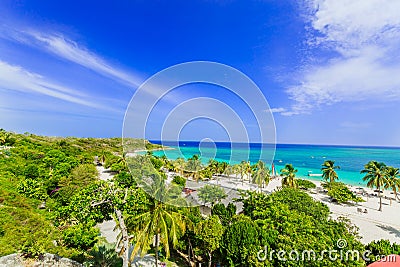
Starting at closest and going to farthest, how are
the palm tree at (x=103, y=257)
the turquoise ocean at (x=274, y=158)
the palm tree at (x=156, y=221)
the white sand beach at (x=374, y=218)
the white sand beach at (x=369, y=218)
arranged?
the turquoise ocean at (x=274, y=158) → the palm tree at (x=156, y=221) → the palm tree at (x=103, y=257) → the white sand beach at (x=369, y=218) → the white sand beach at (x=374, y=218)

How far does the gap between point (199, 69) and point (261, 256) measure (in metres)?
9.54

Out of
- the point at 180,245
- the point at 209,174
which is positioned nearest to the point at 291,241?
the point at 180,245

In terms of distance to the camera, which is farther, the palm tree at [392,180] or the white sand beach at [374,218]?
the palm tree at [392,180]

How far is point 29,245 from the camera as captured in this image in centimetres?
1084

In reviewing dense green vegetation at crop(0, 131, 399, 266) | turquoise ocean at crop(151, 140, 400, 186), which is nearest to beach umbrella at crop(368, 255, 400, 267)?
dense green vegetation at crop(0, 131, 399, 266)

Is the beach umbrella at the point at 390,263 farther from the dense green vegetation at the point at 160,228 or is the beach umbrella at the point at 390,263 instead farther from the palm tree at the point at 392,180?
the palm tree at the point at 392,180

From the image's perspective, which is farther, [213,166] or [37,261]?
[213,166]

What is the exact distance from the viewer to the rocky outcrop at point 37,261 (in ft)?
32.6

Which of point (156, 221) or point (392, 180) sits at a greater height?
point (392, 180)

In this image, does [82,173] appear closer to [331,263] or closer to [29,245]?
[29,245]

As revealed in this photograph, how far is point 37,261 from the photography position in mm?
10609

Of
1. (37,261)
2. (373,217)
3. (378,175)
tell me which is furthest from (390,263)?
(378,175)

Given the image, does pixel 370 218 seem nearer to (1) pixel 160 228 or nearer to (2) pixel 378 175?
(2) pixel 378 175

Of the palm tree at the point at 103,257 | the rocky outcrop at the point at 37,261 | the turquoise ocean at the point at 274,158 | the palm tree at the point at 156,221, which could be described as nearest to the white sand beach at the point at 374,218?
the turquoise ocean at the point at 274,158
